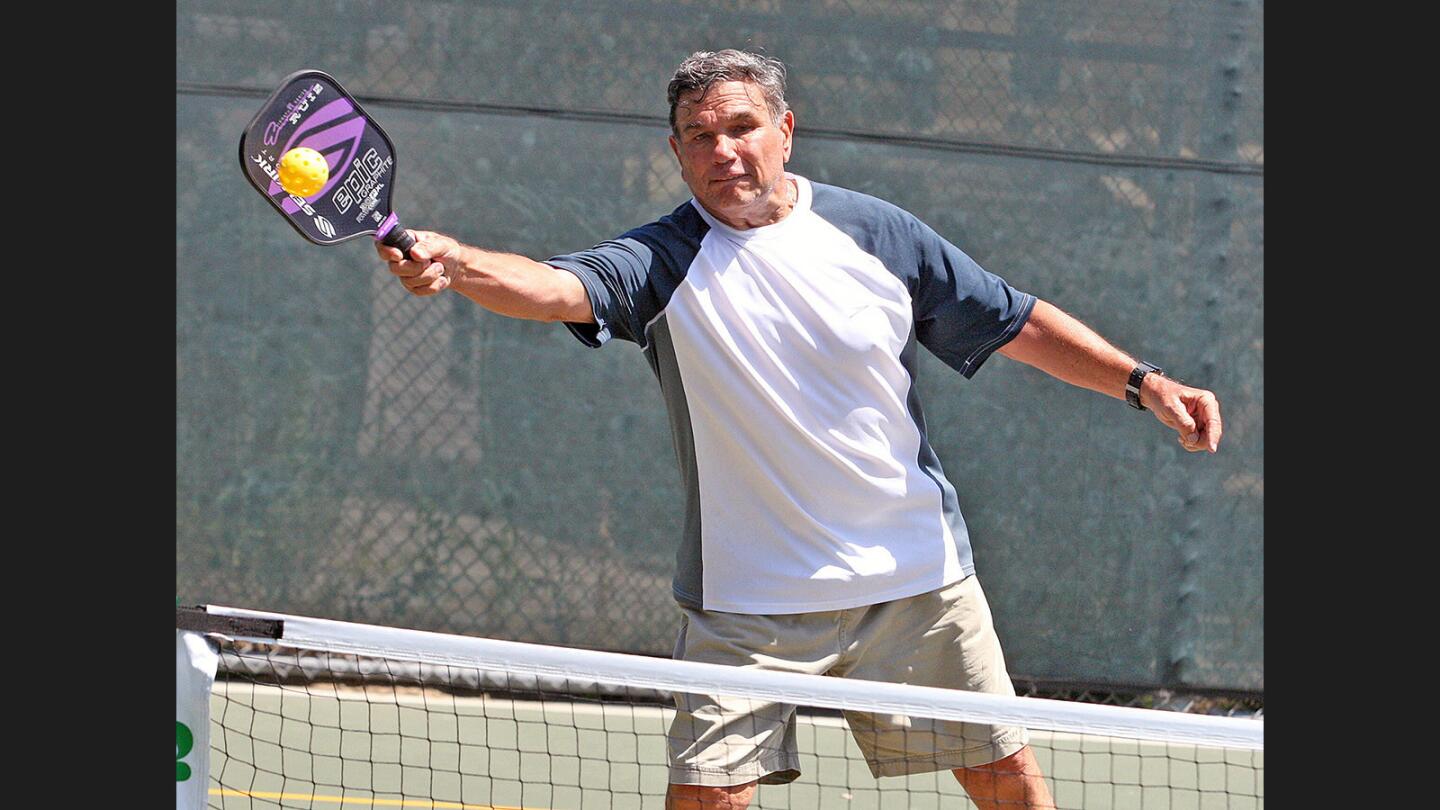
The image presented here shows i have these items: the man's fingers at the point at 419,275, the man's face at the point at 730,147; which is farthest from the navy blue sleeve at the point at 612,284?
the man's fingers at the point at 419,275

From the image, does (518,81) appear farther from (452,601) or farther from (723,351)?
(723,351)

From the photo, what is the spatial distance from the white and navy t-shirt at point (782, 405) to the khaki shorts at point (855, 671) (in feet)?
0.13

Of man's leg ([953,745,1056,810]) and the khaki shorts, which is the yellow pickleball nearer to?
the khaki shorts

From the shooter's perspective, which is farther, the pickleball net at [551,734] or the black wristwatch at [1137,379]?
the black wristwatch at [1137,379]

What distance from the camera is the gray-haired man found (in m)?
2.91

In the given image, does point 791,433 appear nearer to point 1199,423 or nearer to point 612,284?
point 612,284

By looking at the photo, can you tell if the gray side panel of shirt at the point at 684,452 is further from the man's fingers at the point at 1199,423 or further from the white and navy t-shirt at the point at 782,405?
the man's fingers at the point at 1199,423

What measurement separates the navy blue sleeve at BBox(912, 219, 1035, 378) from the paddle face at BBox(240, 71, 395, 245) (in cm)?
107

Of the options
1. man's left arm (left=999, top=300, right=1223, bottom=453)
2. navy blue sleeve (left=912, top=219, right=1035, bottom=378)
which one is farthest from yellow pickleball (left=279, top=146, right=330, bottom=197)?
man's left arm (left=999, top=300, right=1223, bottom=453)

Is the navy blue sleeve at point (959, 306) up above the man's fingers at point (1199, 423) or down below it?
above

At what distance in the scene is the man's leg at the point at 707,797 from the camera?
9.14 ft

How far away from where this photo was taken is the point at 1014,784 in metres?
2.93

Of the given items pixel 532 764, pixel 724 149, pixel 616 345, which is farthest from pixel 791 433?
pixel 616 345

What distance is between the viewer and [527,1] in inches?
196
